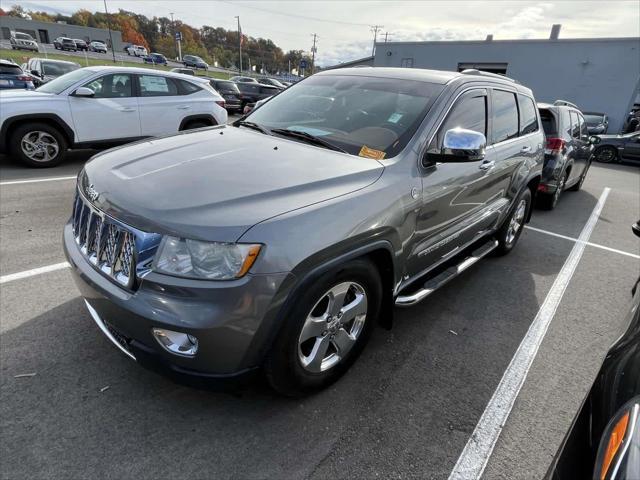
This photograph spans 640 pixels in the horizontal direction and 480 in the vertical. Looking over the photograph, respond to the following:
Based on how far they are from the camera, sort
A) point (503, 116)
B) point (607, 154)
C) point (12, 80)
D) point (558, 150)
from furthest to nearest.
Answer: point (607, 154) → point (12, 80) → point (558, 150) → point (503, 116)

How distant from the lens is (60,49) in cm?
5756

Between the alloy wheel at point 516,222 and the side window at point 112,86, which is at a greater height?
the side window at point 112,86

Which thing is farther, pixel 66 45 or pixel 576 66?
pixel 66 45

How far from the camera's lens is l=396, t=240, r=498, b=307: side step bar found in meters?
2.82

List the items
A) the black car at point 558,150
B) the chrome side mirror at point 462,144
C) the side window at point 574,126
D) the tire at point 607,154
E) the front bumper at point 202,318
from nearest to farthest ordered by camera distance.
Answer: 1. the front bumper at point 202,318
2. the chrome side mirror at point 462,144
3. the black car at point 558,150
4. the side window at point 574,126
5. the tire at point 607,154

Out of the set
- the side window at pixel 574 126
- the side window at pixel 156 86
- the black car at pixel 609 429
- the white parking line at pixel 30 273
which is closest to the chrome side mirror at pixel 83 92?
the side window at pixel 156 86

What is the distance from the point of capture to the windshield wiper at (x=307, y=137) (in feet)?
9.01

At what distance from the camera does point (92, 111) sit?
7.26 metres

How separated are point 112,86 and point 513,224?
722 centimetres

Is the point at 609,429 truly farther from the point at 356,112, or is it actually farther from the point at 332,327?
the point at 356,112

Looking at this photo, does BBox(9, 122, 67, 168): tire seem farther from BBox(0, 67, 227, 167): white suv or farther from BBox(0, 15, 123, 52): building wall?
BBox(0, 15, 123, 52): building wall

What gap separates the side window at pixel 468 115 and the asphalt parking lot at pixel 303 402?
1.55 meters

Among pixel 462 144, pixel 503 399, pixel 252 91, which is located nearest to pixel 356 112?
pixel 462 144

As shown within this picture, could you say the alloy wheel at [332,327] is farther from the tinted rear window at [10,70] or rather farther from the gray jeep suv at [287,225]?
the tinted rear window at [10,70]
